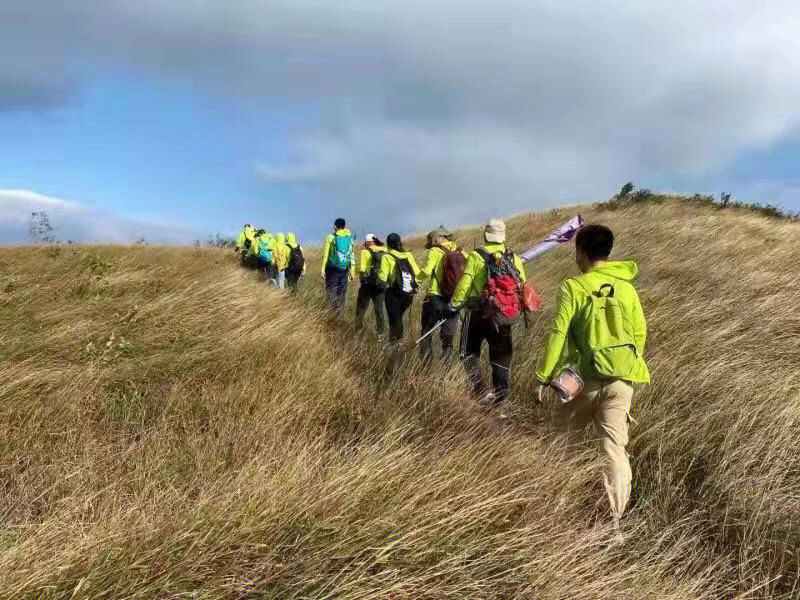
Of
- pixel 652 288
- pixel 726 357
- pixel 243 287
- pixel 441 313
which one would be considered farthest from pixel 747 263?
pixel 243 287

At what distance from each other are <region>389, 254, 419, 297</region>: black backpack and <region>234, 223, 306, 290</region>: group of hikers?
12.0ft

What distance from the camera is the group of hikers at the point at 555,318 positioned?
304 centimetres

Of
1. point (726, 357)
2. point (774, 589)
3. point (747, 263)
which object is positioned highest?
point (747, 263)

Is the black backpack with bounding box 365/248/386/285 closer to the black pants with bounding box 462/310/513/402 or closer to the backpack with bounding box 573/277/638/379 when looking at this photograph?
the black pants with bounding box 462/310/513/402

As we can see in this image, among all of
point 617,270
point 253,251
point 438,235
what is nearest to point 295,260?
point 253,251

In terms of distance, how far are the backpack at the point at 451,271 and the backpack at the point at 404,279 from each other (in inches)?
39.6

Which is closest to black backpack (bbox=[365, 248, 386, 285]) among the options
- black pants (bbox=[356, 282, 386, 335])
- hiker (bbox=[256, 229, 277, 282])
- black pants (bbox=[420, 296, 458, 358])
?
black pants (bbox=[356, 282, 386, 335])

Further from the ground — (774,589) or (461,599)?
(461,599)

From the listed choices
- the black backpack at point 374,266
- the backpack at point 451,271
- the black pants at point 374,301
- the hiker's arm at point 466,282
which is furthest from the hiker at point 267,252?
the hiker's arm at point 466,282

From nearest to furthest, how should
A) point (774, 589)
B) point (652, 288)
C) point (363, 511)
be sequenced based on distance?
1. point (363, 511)
2. point (774, 589)
3. point (652, 288)

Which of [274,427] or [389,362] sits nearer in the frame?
[274,427]

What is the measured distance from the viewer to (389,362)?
5.23 m

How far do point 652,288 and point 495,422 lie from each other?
217 inches

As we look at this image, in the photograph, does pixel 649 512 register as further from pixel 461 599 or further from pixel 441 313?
pixel 441 313
